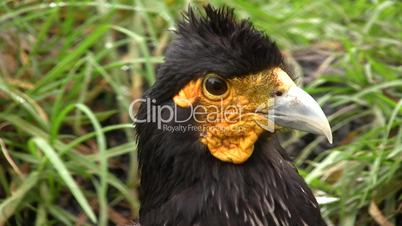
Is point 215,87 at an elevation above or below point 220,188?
above

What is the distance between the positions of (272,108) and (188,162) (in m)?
0.32

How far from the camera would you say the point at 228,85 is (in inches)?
125

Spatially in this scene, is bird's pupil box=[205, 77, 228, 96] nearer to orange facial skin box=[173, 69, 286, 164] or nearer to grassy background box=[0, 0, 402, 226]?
orange facial skin box=[173, 69, 286, 164]

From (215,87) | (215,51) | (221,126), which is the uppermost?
(215,51)

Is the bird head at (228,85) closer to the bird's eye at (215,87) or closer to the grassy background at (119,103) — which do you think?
the bird's eye at (215,87)

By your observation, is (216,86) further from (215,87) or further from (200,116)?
(200,116)

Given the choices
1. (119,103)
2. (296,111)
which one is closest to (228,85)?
(296,111)

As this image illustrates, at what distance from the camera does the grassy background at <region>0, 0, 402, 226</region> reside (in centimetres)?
415

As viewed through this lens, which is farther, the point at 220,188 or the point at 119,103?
the point at 119,103

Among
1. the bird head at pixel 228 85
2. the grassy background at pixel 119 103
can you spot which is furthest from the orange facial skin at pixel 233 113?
the grassy background at pixel 119 103

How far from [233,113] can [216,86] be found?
0.35ft

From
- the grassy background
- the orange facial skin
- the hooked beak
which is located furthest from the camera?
the grassy background

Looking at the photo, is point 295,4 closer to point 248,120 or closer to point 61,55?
point 61,55

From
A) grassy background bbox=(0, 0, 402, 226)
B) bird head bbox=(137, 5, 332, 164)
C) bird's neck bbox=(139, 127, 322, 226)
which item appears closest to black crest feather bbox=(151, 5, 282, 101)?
bird head bbox=(137, 5, 332, 164)
